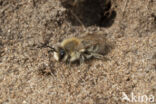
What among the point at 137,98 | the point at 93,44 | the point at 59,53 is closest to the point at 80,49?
the point at 93,44

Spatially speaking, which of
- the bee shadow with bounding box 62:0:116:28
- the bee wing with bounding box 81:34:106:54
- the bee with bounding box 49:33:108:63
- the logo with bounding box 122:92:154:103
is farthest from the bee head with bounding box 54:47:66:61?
the logo with bounding box 122:92:154:103

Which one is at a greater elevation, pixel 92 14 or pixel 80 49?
pixel 92 14

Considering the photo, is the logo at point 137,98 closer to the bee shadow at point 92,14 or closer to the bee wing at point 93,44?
the bee wing at point 93,44

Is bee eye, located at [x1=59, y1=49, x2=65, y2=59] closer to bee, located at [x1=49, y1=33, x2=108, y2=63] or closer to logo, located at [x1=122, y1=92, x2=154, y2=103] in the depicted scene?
bee, located at [x1=49, y1=33, x2=108, y2=63]

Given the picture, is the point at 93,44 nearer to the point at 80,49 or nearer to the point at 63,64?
the point at 80,49

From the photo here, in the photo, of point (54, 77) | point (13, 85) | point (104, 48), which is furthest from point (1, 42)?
point (104, 48)

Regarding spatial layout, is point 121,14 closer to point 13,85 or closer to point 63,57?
point 63,57

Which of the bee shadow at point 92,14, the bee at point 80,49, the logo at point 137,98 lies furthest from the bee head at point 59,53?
the logo at point 137,98
